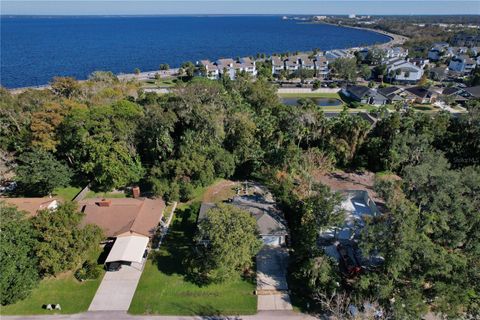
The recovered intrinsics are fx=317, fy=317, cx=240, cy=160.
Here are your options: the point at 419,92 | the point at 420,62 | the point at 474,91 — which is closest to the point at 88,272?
the point at 419,92

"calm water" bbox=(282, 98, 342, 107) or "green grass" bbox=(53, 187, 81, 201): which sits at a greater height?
"calm water" bbox=(282, 98, 342, 107)

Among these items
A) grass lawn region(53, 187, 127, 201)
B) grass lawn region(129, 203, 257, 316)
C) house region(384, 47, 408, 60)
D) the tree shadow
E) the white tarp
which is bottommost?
grass lawn region(129, 203, 257, 316)

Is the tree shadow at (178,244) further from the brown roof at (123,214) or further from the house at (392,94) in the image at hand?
the house at (392,94)

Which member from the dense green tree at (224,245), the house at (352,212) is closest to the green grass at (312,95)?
the house at (352,212)

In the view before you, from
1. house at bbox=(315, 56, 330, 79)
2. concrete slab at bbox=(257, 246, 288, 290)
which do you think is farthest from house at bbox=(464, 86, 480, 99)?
concrete slab at bbox=(257, 246, 288, 290)

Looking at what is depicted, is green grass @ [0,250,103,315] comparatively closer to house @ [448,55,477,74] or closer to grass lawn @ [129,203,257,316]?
grass lawn @ [129,203,257,316]

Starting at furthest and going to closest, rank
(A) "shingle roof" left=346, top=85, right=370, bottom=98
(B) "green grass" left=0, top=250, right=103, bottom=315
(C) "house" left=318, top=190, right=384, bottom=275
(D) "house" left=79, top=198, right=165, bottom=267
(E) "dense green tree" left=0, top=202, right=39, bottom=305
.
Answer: (A) "shingle roof" left=346, top=85, right=370, bottom=98
(D) "house" left=79, top=198, right=165, bottom=267
(C) "house" left=318, top=190, right=384, bottom=275
(B) "green grass" left=0, top=250, right=103, bottom=315
(E) "dense green tree" left=0, top=202, right=39, bottom=305
